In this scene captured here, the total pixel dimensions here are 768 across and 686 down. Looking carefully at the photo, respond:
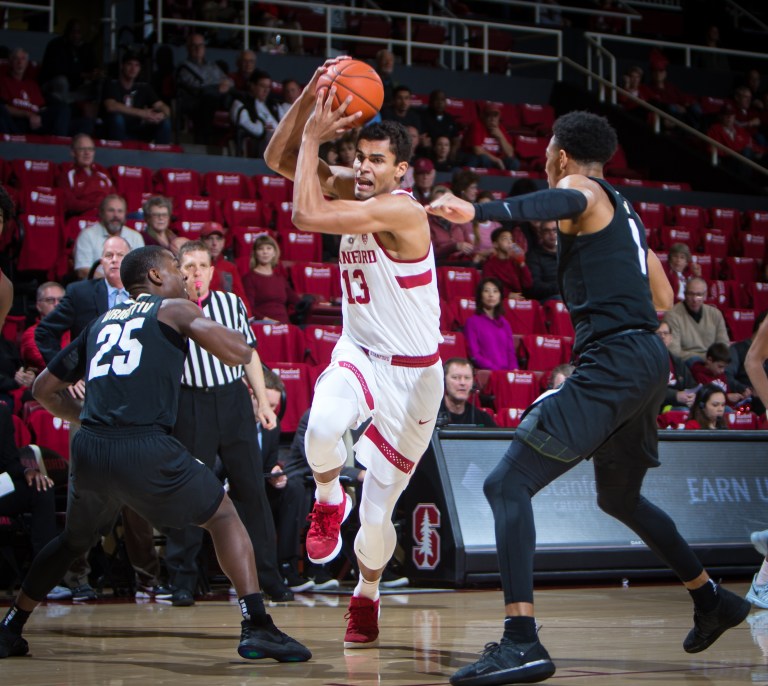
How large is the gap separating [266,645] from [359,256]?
1641mm

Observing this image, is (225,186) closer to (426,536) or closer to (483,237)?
(483,237)

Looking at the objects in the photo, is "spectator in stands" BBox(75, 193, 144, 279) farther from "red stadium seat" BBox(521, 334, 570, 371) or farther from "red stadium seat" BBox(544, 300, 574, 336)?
"red stadium seat" BBox(544, 300, 574, 336)

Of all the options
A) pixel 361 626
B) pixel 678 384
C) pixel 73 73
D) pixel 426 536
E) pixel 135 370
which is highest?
pixel 73 73

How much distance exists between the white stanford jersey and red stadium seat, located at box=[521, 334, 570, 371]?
6026mm

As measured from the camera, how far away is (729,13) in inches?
824

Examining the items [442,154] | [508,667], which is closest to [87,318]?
[508,667]

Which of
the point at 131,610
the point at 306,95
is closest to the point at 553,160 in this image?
the point at 306,95

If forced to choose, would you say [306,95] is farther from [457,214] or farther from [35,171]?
[35,171]

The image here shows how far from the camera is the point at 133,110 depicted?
13.7m

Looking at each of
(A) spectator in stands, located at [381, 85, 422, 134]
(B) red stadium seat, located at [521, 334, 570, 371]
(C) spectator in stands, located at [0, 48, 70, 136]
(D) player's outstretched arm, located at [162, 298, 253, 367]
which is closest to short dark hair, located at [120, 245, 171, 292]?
(D) player's outstretched arm, located at [162, 298, 253, 367]

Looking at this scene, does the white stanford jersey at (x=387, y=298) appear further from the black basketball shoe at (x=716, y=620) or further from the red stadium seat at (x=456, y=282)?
the red stadium seat at (x=456, y=282)

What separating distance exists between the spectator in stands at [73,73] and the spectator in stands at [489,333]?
5461 mm

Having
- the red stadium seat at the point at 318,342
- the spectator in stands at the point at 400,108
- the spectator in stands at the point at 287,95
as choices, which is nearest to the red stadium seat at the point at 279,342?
the red stadium seat at the point at 318,342

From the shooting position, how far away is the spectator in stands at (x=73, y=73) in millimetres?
13867
